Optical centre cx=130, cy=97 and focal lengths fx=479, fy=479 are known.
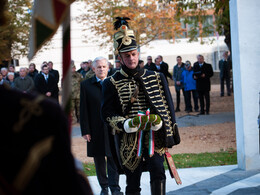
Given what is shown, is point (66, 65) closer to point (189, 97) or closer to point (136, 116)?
point (136, 116)

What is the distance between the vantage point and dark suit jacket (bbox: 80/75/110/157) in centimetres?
656

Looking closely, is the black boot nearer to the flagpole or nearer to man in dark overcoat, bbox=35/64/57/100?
the flagpole

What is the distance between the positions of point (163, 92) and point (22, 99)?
3.93m

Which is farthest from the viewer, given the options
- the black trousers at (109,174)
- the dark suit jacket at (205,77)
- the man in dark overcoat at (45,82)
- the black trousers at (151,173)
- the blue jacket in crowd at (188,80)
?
the blue jacket in crowd at (188,80)

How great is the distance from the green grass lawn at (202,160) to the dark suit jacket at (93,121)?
6.91ft

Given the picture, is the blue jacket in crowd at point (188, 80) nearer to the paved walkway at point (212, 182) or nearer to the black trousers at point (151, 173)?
the paved walkway at point (212, 182)

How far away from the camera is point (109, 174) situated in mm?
6523


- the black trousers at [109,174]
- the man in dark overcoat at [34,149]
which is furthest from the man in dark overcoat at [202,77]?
the man in dark overcoat at [34,149]

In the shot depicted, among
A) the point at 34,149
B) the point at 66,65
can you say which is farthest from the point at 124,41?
the point at 34,149

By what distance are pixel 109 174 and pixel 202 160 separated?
3191 mm

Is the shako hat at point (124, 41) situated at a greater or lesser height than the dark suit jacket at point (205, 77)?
greater

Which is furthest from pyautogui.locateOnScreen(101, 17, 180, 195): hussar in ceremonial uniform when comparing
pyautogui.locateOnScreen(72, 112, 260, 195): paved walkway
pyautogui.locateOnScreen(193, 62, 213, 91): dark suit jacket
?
pyautogui.locateOnScreen(193, 62, 213, 91): dark suit jacket

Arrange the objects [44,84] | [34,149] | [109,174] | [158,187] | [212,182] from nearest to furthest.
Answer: [34,149] < [158,187] < [109,174] < [212,182] < [44,84]

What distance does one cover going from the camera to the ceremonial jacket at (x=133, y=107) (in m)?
4.94
